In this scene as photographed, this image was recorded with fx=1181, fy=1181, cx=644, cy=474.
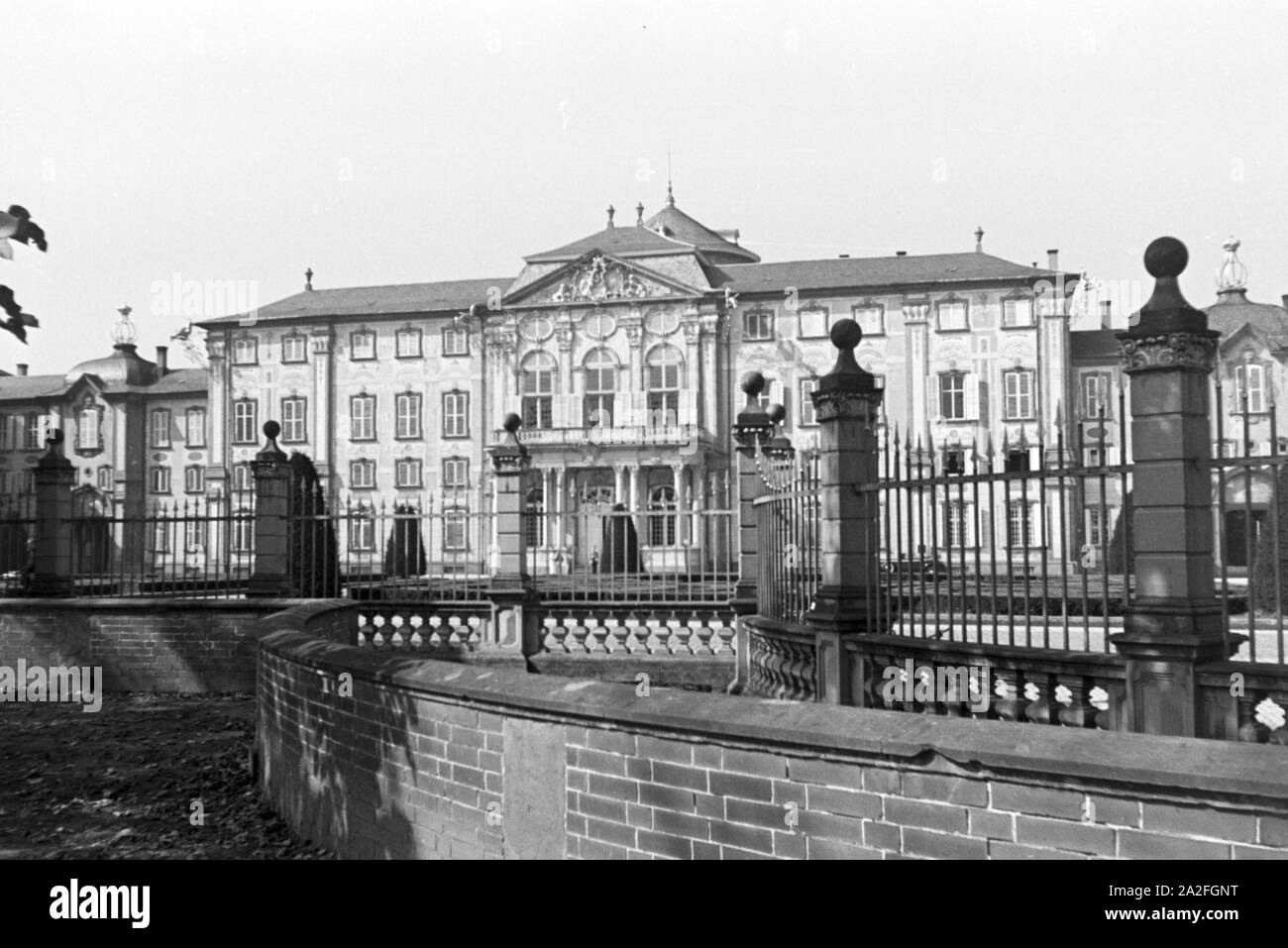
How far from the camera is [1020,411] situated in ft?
151

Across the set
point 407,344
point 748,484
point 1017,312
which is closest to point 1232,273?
point 1017,312

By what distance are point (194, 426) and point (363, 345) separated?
1043cm

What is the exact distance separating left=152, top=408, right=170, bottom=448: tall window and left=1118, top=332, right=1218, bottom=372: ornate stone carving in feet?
185

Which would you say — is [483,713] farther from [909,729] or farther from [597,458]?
[597,458]

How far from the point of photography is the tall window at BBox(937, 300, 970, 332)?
46.7 m

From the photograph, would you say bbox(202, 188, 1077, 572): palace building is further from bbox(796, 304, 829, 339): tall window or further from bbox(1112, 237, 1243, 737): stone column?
bbox(1112, 237, 1243, 737): stone column

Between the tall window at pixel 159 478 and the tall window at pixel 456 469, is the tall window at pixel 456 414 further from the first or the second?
the tall window at pixel 159 478

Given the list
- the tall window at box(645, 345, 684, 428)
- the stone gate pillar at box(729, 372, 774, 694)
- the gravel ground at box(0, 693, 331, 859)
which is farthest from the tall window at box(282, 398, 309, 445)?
the stone gate pillar at box(729, 372, 774, 694)

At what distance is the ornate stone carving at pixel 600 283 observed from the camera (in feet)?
160

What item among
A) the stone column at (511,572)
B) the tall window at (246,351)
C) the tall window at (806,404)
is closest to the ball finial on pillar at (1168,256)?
the stone column at (511,572)

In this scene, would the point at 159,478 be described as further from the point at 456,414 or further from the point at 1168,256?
the point at 1168,256

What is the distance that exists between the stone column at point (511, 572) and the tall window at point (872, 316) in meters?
35.2
